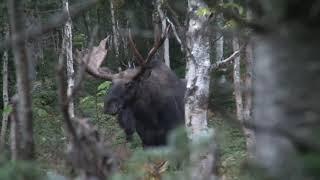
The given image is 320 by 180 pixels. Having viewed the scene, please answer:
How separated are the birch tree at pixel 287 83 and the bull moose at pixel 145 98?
27.6 ft

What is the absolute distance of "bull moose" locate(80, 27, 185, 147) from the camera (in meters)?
10.5

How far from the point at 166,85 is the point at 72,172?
8.37m

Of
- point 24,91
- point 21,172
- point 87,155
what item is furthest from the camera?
point 24,91

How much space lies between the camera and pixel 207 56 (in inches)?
335

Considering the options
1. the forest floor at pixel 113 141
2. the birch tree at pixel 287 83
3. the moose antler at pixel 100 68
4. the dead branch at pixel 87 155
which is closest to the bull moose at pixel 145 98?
the moose antler at pixel 100 68

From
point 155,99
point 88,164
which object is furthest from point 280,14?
point 155,99

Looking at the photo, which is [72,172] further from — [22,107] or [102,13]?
[102,13]

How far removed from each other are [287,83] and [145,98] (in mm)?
9060

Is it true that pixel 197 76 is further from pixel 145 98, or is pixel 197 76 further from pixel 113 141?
pixel 113 141

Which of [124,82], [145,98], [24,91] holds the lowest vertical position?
[145,98]

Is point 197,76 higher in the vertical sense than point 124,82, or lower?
higher

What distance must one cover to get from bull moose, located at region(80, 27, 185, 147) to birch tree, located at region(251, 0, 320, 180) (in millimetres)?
8415

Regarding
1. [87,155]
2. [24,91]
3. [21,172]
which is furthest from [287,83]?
[24,91]

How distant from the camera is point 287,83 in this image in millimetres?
1789
